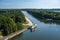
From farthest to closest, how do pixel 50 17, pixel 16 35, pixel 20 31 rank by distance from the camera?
1. pixel 50 17
2. pixel 20 31
3. pixel 16 35

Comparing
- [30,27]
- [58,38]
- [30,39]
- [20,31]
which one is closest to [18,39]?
[30,39]

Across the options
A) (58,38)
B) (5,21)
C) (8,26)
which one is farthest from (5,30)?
(58,38)

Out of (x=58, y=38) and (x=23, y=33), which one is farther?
(x=23, y=33)

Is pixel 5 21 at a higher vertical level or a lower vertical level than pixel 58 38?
higher

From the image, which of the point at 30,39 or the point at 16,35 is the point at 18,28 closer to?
the point at 16,35

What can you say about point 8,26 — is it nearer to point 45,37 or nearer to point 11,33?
point 11,33

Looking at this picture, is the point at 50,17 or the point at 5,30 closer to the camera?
the point at 5,30

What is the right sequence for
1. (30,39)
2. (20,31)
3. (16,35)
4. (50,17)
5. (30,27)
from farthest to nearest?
(50,17) < (30,27) < (20,31) < (16,35) < (30,39)

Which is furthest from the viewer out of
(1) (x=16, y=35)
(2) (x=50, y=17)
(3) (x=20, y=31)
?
(2) (x=50, y=17)

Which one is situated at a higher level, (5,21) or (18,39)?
(5,21)

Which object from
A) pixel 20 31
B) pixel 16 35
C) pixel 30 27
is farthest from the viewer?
pixel 30 27
